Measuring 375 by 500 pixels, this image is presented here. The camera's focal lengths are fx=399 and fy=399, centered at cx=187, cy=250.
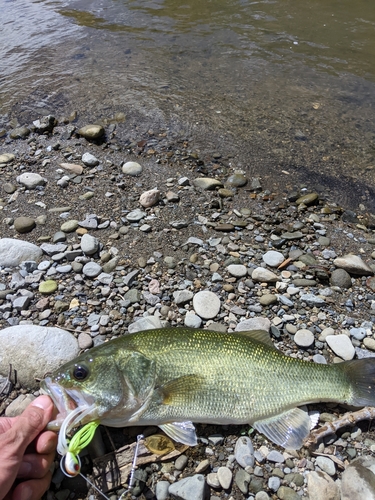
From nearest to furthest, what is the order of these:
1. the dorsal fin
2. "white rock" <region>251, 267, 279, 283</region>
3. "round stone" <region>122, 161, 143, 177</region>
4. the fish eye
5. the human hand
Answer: the human hand < the fish eye < the dorsal fin < "white rock" <region>251, 267, 279, 283</region> < "round stone" <region>122, 161, 143, 177</region>

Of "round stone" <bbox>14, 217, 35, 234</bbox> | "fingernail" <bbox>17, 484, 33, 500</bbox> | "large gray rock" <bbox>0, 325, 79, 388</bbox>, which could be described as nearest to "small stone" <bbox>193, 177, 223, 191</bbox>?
"round stone" <bbox>14, 217, 35, 234</bbox>

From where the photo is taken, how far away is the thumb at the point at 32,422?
111 inches

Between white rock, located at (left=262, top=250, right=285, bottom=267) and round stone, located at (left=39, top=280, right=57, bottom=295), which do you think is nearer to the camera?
round stone, located at (left=39, top=280, right=57, bottom=295)

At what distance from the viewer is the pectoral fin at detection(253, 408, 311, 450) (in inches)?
126

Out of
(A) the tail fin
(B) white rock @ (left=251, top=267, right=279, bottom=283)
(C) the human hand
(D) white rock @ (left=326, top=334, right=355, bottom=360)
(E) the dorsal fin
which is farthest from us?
(B) white rock @ (left=251, top=267, right=279, bottom=283)

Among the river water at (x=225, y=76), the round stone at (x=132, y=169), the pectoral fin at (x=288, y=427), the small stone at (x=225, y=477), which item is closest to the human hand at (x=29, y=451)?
the small stone at (x=225, y=477)

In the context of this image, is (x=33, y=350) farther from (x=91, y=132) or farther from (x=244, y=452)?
(x=91, y=132)

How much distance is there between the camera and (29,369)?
144 inches

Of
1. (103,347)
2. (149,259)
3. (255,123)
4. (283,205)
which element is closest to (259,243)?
(283,205)

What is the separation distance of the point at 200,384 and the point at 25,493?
1.45m

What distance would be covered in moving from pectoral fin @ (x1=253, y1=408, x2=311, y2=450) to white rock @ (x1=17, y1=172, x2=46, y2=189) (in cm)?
483

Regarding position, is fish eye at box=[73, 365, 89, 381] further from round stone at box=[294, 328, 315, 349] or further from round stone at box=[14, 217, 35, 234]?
round stone at box=[14, 217, 35, 234]

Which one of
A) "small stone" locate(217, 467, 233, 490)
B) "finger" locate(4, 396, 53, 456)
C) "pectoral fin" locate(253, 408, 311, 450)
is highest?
"finger" locate(4, 396, 53, 456)

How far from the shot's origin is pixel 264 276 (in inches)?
183
